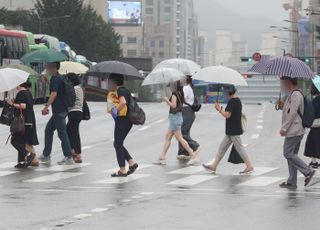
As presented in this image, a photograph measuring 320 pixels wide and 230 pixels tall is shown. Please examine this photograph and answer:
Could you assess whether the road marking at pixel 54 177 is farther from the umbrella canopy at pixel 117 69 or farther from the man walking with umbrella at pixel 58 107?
the umbrella canopy at pixel 117 69

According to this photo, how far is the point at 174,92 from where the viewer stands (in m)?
19.5

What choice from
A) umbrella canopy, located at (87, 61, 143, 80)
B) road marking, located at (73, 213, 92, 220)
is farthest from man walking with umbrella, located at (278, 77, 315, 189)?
road marking, located at (73, 213, 92, 220)

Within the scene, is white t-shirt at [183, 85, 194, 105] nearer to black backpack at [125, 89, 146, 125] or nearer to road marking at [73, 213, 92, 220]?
black backpack at [125, 89, 146, 125]

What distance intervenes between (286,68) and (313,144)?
2437mm

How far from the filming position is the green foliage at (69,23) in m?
104

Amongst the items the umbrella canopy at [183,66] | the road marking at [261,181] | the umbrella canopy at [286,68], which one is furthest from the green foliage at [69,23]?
the umbrella canopy at [286,68]

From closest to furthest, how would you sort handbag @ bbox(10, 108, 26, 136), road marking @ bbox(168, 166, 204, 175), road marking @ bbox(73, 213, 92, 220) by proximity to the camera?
1. road marking @ bbox(73, 213, 92, 220)
2. road marking @ bbox(168, 166, 204, 175)
3. handbag @ bbox(10, 108, 26, 136)

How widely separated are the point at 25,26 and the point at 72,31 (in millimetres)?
6144

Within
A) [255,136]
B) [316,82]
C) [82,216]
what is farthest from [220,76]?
[255,136]

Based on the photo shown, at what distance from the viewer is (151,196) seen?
13.9 meters

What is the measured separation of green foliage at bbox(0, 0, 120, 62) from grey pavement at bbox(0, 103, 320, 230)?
81.8 m

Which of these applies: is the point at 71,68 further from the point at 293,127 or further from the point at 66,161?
the point at 293,127

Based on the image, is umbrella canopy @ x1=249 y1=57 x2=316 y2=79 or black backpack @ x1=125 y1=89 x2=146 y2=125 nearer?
umbrella canopy @ x1=249 y1=57 x2=316 y2=79

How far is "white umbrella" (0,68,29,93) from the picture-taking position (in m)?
17.6
